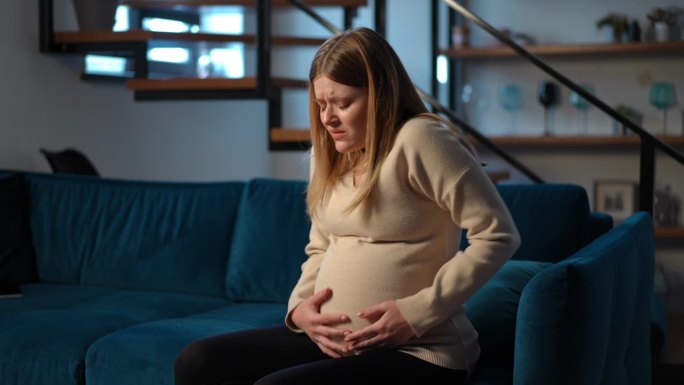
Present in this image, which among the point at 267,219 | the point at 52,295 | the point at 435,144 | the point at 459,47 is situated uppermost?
the point at 459,47

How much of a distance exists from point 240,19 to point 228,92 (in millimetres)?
1759

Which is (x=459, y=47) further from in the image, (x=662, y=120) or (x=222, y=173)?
(x=222, y=173)

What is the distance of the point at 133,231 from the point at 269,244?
1.83 ft

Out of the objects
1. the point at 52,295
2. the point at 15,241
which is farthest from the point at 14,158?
the point at 52,295

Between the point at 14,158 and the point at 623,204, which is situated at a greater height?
the point at 14,158

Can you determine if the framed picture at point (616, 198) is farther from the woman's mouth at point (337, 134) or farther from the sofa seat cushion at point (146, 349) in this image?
the woman's mouth at point (337, 134)

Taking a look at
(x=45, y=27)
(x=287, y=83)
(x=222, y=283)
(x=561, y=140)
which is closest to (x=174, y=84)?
(x=287, y=83)

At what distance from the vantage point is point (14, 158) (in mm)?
4145

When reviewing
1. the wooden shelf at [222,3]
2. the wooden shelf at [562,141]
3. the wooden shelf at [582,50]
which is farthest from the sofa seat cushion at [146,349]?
the wooden shelf at [582,50]

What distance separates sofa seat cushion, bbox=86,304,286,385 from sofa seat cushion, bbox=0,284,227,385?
0.22 feet

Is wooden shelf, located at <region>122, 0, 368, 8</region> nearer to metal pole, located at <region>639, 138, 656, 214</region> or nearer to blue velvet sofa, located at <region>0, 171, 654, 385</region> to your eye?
blue velvet sofa, located at <region>0, 171, 654, 385</region>

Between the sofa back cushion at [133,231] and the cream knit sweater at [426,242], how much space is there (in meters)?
1.31

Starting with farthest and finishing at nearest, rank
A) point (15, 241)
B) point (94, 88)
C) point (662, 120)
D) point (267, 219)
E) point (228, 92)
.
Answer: point (662, 120) < point (94, 88) < point (228, 92) < point (15, 241) < point (267, 219)

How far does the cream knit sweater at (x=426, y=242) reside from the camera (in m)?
1.80
